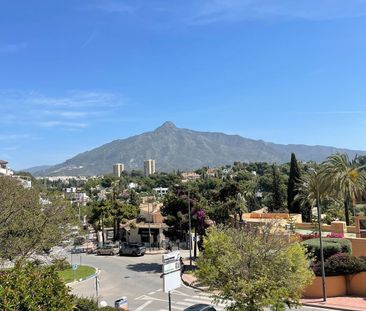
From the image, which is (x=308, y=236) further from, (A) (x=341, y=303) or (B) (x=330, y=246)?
(A) (x=341, y=303)

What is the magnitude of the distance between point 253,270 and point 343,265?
508 inches

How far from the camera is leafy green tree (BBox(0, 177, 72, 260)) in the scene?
72.9ft

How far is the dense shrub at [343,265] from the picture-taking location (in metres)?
27.6

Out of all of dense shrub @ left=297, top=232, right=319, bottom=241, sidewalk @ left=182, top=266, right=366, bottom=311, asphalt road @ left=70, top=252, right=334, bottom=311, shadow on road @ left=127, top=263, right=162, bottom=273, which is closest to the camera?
sidewalk @ left=182, top=266, right=366, bottom=311

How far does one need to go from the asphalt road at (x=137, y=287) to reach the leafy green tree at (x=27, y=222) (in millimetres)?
5297

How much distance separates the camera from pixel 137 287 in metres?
33.5

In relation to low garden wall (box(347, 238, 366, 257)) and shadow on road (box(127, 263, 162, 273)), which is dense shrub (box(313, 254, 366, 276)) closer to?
low garden wall (box(347, 238, 366, 257))

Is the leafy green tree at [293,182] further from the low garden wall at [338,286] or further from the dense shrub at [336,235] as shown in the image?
the low garden wall at [338,286]

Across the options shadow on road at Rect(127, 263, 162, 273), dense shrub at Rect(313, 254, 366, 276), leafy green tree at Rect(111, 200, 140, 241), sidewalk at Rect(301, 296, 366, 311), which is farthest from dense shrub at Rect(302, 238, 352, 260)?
leafy green tree at Rect(111, 200, 140, 241)

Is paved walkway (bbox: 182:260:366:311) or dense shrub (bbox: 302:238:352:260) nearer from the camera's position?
paved walkway (bbox: 182:260:366:311)

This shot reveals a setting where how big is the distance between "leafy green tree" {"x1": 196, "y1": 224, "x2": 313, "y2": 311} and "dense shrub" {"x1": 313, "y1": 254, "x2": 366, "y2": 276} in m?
9.87

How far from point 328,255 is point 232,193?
48.9 feet

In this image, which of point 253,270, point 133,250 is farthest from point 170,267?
point 133,250

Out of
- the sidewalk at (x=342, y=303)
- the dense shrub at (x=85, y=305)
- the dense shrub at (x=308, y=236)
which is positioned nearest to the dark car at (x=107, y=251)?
the dense shrub at (x=308, y=236)
